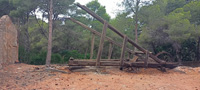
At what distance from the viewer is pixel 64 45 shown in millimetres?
19375

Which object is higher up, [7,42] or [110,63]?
[7,42]

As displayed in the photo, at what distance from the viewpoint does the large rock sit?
7.76 metres

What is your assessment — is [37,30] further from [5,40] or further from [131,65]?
[131,65]

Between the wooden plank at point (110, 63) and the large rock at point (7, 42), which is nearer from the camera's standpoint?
the wooden plank at point (110, 63)

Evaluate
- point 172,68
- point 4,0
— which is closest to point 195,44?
point 172,68

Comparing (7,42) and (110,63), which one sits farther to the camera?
(7,42)

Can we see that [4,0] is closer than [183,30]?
No

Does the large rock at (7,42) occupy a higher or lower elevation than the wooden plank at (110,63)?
higher

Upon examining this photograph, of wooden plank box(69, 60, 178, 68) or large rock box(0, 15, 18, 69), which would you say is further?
large rock box(0, 15, 18, 69)

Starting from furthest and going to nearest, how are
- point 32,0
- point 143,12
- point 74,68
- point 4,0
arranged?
1. point 4,0
2. point 32,0
3. point 143,12
4. point 74,68

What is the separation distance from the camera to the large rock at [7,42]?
306 inches

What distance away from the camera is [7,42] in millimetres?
8484

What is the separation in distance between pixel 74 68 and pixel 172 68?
5194 millimetres

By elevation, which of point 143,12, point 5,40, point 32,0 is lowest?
point 5,40
